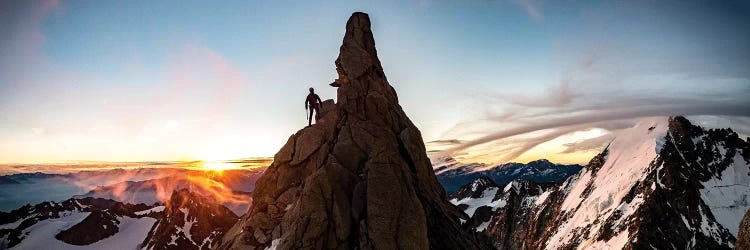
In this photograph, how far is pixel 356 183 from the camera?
34.1 m

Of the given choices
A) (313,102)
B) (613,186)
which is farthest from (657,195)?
(313,102)

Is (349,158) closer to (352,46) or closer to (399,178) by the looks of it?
(399,178)

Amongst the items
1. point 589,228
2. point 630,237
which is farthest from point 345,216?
point 589,228

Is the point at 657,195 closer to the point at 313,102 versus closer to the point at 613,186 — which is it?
the point at 613,186

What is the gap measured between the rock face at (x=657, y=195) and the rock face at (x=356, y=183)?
319ft

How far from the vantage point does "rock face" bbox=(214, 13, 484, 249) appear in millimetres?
30703

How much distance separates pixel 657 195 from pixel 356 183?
122 meters

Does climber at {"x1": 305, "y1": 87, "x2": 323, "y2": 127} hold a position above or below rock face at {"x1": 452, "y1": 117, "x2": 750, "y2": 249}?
above

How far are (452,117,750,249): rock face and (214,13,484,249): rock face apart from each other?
97111mm

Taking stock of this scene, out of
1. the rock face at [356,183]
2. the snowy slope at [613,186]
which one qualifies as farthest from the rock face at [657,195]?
the rock face at [356,183]

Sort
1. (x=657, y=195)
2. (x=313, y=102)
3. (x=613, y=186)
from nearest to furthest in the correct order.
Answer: (x=313, y=102), (x=657, y=195), (x=613, y=186)

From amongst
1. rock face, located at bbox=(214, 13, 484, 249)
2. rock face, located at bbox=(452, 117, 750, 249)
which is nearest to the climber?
rock face, located at bbox=(214, 13, 484, 249)

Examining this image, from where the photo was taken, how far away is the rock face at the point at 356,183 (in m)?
30.7

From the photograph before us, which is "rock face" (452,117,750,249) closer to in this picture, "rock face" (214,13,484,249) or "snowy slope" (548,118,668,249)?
"snowy slope" (548,118,668,249)
